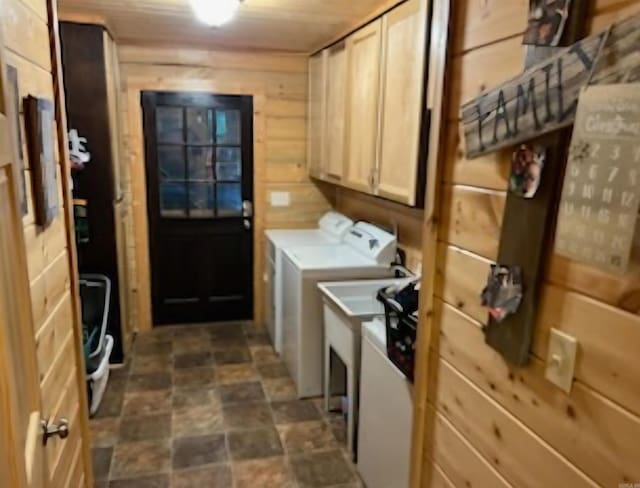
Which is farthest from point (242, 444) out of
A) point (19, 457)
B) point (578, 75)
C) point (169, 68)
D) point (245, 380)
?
point (169, 68)

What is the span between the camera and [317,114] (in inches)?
159

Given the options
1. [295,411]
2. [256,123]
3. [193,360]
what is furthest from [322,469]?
[256,123]

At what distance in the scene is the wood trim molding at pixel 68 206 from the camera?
5.25 feet

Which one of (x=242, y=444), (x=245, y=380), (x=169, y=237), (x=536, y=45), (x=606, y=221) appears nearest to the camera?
(x=606, y=221)

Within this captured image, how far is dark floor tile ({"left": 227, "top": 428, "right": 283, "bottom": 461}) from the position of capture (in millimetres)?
2711

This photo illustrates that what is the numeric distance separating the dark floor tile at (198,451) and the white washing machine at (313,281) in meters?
0.68

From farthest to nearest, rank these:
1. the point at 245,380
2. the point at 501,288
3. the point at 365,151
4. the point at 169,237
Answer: the point at 169,237
the point at 245,380
the point at 365,151
the point at 501,288

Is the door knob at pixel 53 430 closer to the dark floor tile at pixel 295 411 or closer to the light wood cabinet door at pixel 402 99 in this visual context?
the light wood cabinet door at pixel 402 99

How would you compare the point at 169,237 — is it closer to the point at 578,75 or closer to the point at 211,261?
the point at 211,261

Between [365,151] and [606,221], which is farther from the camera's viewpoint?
[365,151]

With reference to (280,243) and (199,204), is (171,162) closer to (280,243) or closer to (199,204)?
(199,204)

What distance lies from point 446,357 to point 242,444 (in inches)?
69.6

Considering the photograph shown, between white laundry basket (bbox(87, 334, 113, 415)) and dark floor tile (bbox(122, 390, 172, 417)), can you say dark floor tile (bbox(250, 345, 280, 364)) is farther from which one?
white laundry basket (bbox(87, 334, 113, 415))

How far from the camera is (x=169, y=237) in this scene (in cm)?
429
